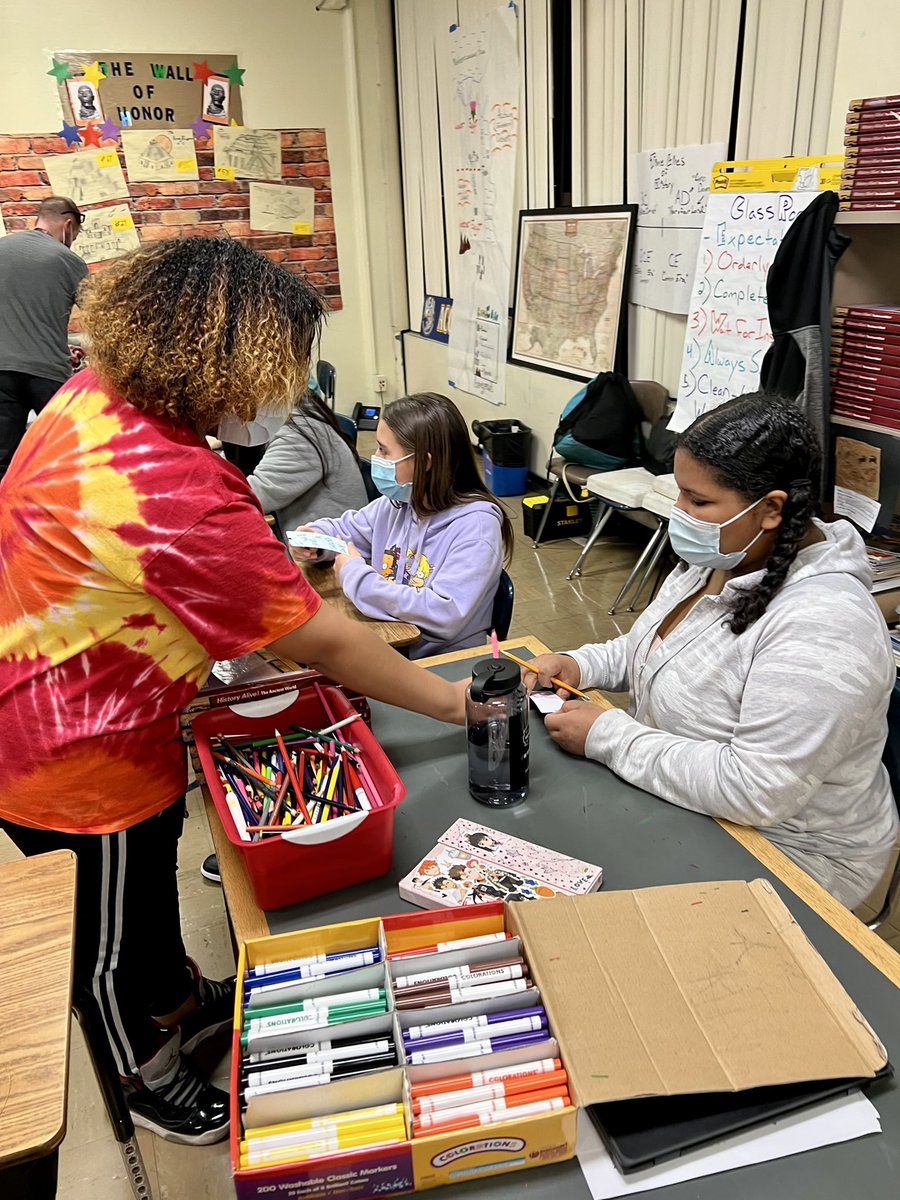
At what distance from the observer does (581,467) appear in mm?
4246

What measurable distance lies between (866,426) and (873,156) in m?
0.68

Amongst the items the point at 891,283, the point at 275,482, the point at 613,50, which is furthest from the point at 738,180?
the point at 275,482

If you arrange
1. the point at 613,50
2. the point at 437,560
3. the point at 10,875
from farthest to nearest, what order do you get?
the point at 613,50
the point at 437,560
the point at 10,875

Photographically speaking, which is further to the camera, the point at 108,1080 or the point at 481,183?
the point at 481,183

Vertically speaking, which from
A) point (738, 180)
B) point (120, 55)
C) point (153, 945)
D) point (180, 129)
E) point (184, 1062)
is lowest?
point (184, 1062)

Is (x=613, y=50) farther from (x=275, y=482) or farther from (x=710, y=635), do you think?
(x=710, y=635)

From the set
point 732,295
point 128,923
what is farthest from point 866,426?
point 128,923

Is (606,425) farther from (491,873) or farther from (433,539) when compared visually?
(491,873)

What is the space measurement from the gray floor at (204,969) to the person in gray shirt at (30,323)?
2.55m

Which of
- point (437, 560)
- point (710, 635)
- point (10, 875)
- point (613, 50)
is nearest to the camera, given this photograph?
point (10, 875)

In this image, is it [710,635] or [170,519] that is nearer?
[170,519]

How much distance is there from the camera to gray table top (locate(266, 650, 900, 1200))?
74 cm

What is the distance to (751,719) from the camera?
1193 millimetres

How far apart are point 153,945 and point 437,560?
3.39 ft
